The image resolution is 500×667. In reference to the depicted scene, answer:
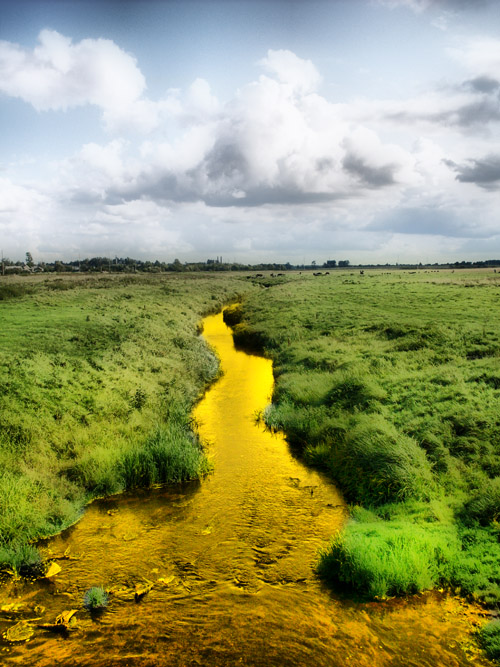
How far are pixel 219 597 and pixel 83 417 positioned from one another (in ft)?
33.4

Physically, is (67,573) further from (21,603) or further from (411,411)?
(411,411)

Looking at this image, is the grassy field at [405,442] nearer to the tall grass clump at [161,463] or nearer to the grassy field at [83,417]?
the tall grass clump at [161,463]

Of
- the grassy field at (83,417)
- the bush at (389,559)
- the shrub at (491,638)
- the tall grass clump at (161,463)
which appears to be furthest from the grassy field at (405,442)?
the grassy field at (83,417)

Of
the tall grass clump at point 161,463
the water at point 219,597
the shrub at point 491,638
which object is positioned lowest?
the water at point 219,597

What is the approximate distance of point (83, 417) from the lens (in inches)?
664

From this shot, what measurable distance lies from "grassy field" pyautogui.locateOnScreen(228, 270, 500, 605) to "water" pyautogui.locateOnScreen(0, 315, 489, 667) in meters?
0.72

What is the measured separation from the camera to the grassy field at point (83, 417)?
1192 cm

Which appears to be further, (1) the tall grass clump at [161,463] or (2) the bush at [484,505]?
(1) the tall grass clump at [161,463]

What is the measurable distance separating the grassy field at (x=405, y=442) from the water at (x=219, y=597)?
0.72m

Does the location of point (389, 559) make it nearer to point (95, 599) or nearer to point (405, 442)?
point (405, 442)

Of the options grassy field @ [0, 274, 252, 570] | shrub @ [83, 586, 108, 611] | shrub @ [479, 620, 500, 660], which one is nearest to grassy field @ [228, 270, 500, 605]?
shrub @ [479, 620, 500, 660]

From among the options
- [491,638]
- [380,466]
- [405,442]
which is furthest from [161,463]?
[491,638]

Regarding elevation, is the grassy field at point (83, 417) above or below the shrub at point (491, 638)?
above

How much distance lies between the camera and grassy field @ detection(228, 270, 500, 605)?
9352 millimetres
